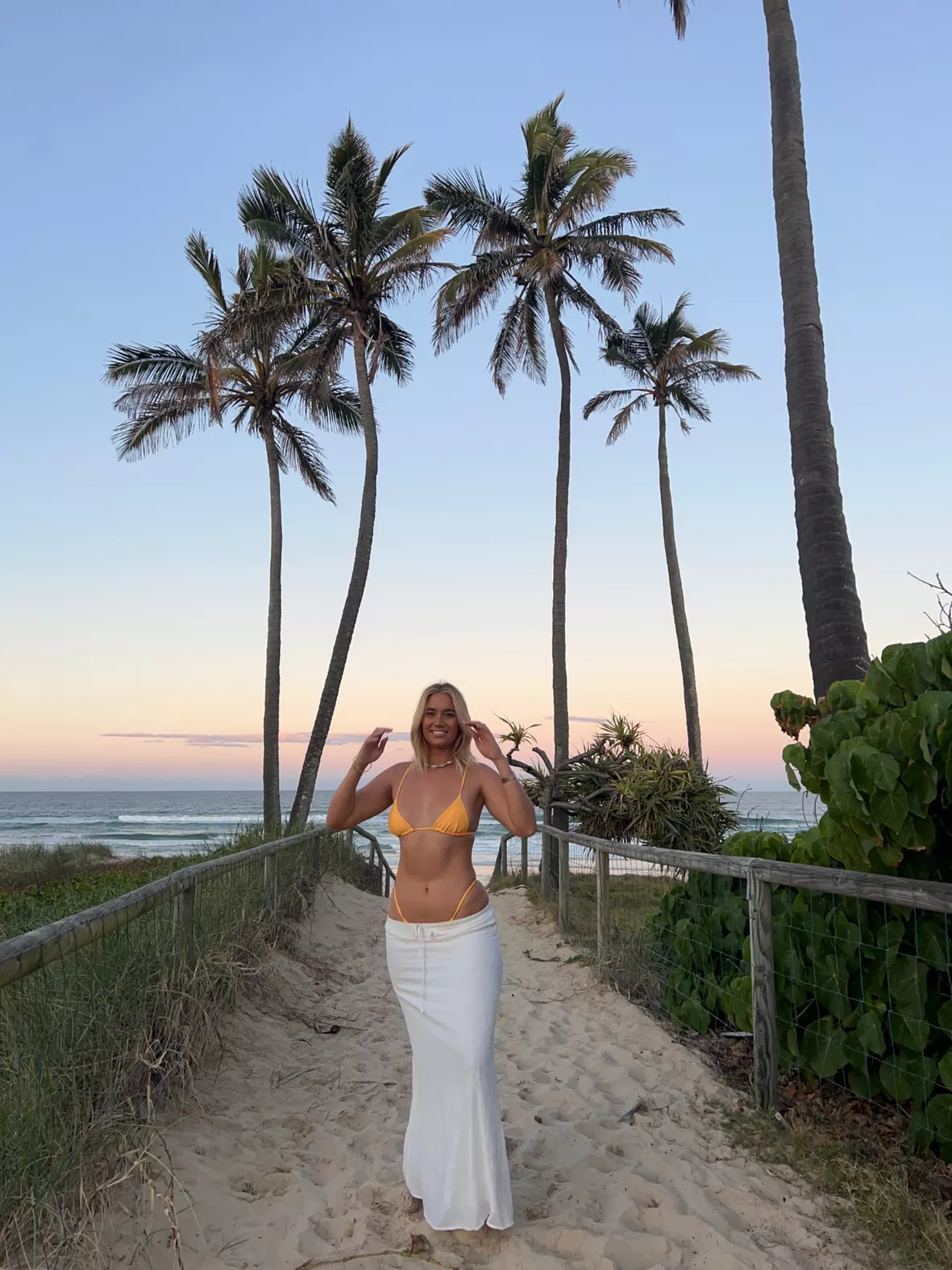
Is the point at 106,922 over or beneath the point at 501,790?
beneath

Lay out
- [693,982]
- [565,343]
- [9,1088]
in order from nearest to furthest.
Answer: [9,1088] → [693,982] → [565,343]

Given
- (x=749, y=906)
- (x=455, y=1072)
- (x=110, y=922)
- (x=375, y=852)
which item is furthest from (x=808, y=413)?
(x=375, y=852)

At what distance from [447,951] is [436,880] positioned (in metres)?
0.26

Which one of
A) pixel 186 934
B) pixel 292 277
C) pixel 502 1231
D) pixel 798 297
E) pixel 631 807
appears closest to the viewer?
pixel 502 1231

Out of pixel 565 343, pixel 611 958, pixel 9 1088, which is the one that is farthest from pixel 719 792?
pixel 565 343

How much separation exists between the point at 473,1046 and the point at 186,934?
248cm

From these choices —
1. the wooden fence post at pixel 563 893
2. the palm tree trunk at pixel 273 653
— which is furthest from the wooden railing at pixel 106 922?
the palm tree trunk at pixel 273 653

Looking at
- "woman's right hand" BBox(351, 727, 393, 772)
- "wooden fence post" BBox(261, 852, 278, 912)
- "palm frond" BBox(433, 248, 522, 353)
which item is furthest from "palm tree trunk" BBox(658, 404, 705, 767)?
"woman's right hand" BBox(351, 727, 393, 772)

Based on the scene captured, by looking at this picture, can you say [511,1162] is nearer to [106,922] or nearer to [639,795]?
[106,922]

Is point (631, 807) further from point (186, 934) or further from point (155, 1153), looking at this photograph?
point (155, 1153)

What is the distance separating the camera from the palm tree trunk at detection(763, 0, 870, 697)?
263 inches

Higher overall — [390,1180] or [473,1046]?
[473,1046]

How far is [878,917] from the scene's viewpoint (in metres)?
4.14

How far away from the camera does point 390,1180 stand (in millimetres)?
3754
